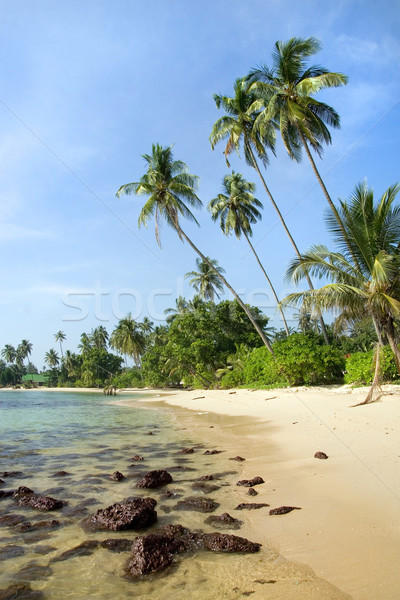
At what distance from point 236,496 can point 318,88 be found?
15982 millimetres

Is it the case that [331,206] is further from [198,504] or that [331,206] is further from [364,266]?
[198,504]

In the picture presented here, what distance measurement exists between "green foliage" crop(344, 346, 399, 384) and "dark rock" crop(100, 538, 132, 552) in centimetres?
1164

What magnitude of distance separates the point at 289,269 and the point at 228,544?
32.1ft

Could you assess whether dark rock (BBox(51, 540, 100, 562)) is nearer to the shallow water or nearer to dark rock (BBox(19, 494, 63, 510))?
the shallow water

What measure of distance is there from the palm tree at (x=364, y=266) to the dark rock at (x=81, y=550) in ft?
30.0

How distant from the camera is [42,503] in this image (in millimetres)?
5008

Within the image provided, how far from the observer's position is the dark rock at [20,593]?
2.85 metres

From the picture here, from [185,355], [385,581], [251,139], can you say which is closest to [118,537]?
[385,581]

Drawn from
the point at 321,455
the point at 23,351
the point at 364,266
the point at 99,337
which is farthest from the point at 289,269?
the point at 23,351

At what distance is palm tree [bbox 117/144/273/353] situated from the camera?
21.3 metres

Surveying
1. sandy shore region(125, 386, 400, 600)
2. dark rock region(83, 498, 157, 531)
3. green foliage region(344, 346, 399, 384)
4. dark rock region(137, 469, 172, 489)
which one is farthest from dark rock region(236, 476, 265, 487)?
green foliage region(344, 346, 399, 384)

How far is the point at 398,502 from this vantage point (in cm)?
416

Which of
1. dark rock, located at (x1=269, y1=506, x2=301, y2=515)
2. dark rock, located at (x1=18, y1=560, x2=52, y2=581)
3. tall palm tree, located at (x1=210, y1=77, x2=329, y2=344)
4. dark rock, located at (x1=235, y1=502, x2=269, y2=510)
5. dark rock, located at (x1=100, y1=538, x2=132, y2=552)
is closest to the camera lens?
dark rock, located at (x1=18, y1=560, x2=52, y2=581)

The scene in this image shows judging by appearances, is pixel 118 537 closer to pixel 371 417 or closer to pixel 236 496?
pixel 236 496
